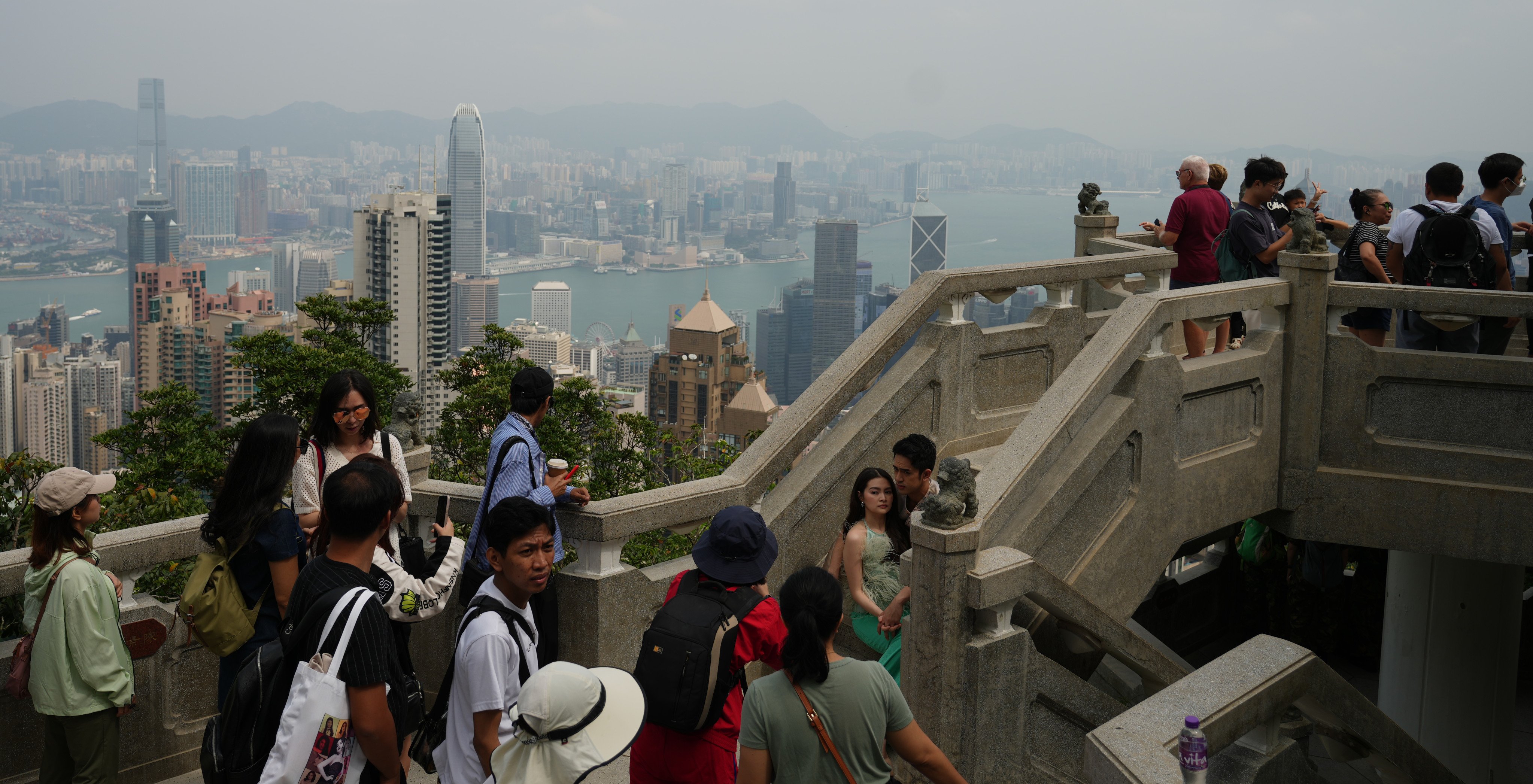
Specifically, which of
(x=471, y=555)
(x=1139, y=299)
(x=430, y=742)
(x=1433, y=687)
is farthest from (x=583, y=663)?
(x=1433, y=687)

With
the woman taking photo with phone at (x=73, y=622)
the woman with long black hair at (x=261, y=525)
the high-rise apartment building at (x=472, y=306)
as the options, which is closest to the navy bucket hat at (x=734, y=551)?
the woman with long black hair at (x=261, y=525)

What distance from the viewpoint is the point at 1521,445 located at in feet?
24.9

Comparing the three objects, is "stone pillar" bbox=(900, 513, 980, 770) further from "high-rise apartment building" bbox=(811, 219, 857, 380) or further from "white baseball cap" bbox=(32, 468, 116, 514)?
"high-rise apartment building" bbox=(811, 219, 857, 380)

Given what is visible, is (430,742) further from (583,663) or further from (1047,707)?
(1047,707)

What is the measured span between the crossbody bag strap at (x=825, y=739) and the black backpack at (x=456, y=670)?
0.82 m

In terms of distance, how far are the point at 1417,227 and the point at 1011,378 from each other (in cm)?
289

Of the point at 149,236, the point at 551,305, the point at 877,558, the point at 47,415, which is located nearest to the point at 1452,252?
the point at 877,558

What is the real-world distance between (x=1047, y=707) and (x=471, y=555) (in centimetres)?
273

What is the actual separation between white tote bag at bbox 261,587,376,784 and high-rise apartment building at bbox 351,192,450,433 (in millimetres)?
79990

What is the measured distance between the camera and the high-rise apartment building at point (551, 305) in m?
170

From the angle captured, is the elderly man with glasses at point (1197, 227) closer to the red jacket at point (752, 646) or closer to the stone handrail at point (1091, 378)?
the stone handrail at point (1091, 378)

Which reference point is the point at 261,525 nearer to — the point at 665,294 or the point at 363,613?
the point at 363,613

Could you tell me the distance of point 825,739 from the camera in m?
3.42

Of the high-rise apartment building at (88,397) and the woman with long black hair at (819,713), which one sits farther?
the high-rise apartment building at (88,397)
